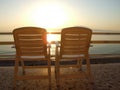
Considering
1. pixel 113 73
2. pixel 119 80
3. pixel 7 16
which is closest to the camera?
pixel 119 80

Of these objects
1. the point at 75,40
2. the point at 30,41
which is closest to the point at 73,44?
the point at 75,40

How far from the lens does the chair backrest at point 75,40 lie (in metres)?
3.54

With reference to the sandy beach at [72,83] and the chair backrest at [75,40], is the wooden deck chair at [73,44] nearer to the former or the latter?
the chair backrest at [75,40]

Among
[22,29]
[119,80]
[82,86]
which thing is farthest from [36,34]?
A: [119,80]

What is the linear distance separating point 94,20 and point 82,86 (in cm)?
1998

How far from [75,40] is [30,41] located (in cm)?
71

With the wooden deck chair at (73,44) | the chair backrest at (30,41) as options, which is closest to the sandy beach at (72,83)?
the wooden deck chair at (73,44)

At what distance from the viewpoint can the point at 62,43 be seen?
3.60m

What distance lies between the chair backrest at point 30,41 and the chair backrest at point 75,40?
0.30 metres

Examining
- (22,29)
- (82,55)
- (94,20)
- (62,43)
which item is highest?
(22,29)

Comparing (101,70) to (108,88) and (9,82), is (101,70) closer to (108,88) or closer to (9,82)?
(108,88)

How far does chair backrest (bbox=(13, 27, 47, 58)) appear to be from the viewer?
3.47m

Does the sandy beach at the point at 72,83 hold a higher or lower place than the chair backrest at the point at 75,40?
lower

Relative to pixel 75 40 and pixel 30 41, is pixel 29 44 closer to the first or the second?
pixel 30 41
